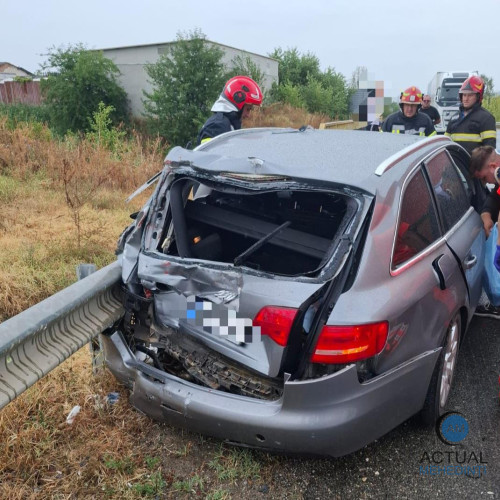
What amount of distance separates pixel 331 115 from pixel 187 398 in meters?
27.1

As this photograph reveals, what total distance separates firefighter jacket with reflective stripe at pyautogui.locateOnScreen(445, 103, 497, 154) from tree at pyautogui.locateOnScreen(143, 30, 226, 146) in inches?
509

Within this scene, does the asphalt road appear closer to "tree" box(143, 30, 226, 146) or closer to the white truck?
"tree" box(143, 30, 226, 146)

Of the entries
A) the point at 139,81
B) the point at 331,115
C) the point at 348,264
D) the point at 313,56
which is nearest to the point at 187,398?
the point at 348,264

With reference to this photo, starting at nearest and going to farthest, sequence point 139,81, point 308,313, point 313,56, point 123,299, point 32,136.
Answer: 1. point 308,313
2. point 123,299
3. point 32,136
4. point 139,81
5. point 313,56

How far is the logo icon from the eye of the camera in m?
2.64

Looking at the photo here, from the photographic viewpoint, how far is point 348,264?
2150mm

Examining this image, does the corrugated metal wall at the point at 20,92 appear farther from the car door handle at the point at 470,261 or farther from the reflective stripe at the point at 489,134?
the car door handle at the point at 470,261

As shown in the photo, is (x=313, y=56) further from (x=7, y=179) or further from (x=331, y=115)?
(x=7, y=179)

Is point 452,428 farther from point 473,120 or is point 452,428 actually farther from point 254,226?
point 473,120

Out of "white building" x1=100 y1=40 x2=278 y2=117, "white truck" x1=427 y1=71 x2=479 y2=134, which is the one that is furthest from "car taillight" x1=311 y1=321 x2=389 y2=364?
"white building" x1=100 y1=40 x2=278 y2=117

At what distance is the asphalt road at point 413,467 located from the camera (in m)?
2.30

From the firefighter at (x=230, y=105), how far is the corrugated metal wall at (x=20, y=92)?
24113 mm

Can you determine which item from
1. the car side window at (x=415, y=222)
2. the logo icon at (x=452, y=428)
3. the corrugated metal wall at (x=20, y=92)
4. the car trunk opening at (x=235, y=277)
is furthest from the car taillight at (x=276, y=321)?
the corrugated metal wall at (x=20, y=92)

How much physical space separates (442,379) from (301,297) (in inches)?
44.5
